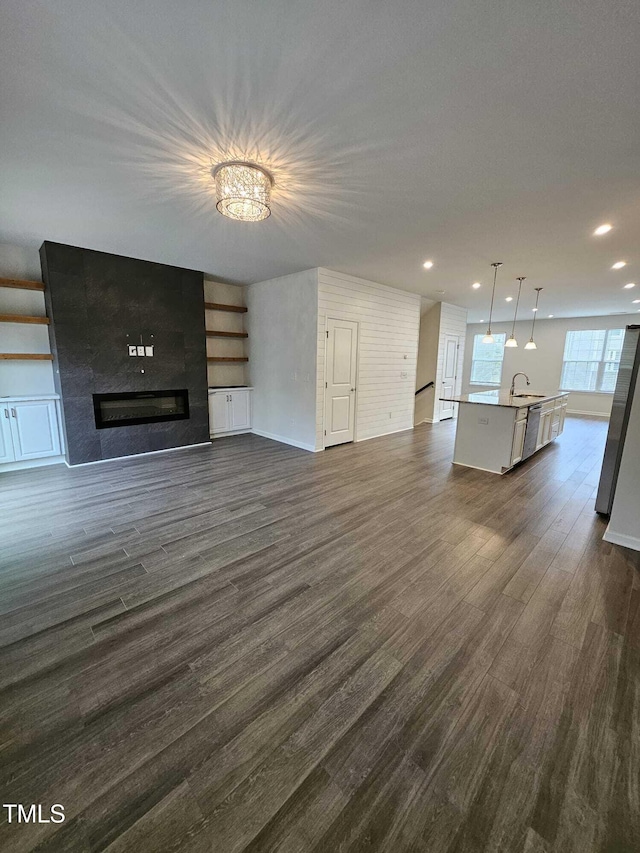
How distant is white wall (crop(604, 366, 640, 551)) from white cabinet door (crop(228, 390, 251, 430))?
18.9 feet

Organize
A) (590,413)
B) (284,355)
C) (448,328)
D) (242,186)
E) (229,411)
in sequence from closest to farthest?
1. (242,186)
2. (284,355)
3. (229,411)
4. (448,328)
5. (590,413)

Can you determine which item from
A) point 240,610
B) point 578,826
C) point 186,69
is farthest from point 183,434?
point 578,826

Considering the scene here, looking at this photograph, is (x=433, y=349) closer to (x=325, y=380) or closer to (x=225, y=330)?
(x=325, y=380)

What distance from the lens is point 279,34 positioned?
4.88 feet

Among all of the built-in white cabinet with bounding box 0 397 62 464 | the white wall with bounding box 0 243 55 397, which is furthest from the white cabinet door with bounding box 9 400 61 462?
the white wall with bounding box 0 243 55 397

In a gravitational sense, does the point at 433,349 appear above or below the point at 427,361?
above

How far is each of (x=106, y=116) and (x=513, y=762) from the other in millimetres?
3809

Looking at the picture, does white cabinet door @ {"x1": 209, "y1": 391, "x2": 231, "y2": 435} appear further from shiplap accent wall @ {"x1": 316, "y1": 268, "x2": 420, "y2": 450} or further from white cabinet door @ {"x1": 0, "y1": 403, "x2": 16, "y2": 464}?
white cabinet door @ {"x1": 0, "y1": 403, "x2": 16, "y2": 464}

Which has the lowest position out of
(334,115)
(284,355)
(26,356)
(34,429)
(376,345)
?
(34,429)

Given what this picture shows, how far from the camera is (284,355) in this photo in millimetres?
5988

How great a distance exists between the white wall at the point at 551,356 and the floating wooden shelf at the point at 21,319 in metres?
11.7

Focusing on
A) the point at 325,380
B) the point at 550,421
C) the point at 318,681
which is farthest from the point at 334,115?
the point at 550,421

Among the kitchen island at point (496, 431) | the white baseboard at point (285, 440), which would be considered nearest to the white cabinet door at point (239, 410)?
the white baseboard at point (285, 440)

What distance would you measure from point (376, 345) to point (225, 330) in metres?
3.01
